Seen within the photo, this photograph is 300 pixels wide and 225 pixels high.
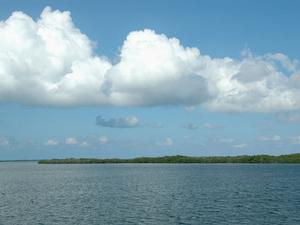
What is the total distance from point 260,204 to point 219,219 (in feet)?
49.0

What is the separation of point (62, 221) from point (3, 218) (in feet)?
25.1

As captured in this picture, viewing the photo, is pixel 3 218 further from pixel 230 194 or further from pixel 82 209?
pixel 230 194

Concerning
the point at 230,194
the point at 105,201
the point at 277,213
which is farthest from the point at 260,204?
the point at 105,201

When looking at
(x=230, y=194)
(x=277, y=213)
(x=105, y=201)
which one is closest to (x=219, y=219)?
(x=277, y=213)

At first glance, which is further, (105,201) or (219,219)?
(105,201)

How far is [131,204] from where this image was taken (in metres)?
64.9

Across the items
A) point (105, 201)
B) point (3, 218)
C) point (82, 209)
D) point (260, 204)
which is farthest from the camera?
point (105, 201)

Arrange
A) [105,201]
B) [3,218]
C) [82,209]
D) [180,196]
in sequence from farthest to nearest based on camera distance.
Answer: [180,196], [105,201], [82,209], [3,218]

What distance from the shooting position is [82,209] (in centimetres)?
6006

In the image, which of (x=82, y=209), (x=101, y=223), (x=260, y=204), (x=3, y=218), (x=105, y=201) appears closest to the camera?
(x=101, y=223)

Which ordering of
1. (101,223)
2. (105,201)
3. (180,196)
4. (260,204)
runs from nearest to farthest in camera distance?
(101,223) < (260,204) < (105,201) < (180,196)

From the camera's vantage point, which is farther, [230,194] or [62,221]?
[230,194]

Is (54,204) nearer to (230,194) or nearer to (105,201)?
(105,201)

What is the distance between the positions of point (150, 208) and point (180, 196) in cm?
1638
